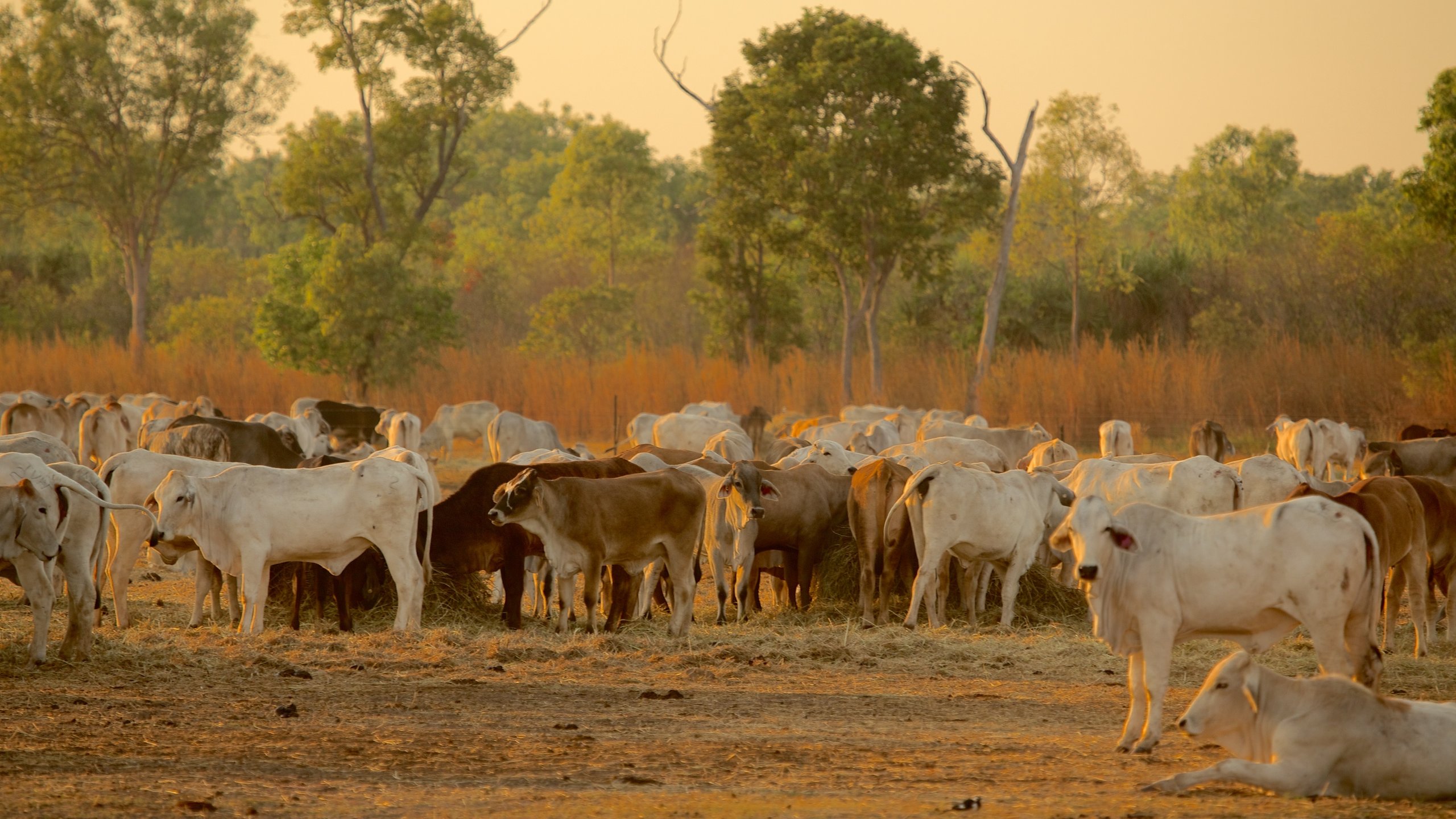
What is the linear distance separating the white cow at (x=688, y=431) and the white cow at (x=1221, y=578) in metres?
16.2

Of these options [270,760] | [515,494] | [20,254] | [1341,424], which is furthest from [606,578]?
[20,254]

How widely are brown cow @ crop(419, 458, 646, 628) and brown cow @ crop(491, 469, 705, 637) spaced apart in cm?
69

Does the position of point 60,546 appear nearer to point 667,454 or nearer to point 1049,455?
point 667,454

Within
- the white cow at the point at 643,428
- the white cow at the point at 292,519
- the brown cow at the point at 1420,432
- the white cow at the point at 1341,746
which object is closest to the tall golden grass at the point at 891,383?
the brown cow at the point at 1420,432

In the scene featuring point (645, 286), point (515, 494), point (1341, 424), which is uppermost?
point (645, 286)

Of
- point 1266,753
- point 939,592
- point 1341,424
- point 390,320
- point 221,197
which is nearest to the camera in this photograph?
point 1266,753

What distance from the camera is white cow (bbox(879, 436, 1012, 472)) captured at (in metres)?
17.8

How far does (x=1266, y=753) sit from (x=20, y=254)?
2221 inches

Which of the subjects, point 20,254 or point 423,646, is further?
point 20,254

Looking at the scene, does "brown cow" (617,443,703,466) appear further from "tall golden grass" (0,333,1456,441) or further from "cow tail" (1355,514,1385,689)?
"tall golden grass" (0,333,1456,441)

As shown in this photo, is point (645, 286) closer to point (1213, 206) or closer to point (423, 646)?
point (1213, 206)

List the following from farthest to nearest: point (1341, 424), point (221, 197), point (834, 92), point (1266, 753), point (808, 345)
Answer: point (221, 197) → point (808, 345) → point (834, 92) → point (1341, 424) → point (1266, 753)

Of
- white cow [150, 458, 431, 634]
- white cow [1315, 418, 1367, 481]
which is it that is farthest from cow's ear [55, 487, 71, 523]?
white cow [1315, 418, 1367, 481]

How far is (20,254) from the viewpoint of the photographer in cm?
5431
